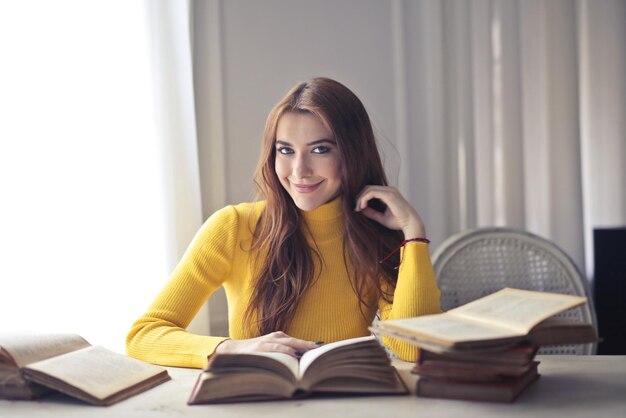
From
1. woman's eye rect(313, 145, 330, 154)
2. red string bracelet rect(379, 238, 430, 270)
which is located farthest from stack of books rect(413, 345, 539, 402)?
woman's eye rect(313, 145, 330, 154)

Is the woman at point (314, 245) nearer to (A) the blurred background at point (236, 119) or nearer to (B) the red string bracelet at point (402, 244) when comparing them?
(B) the red string bracelet at point (402, 244)

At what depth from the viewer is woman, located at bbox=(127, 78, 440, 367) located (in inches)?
66.4

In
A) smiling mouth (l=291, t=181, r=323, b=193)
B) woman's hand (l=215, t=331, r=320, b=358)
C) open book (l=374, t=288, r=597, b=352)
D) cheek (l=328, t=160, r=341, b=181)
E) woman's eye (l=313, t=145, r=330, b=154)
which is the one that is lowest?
woman's hand (l=215, t=331, r=320, b=358)

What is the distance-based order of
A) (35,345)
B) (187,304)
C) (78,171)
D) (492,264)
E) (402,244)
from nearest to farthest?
1. (35,345)
2. (187,304)
3. (402,244)
4. (78,171)
5. (492,264)

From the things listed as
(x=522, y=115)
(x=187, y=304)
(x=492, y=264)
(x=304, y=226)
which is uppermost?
(x=522, y=115)

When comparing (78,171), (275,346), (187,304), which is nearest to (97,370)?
(275,346)

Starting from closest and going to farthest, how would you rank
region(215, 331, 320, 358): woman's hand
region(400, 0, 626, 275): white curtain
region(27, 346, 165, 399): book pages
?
region(27, 346, 165, 399): book pages
region(215, 331, 320, 358): woman's hand
region(400, 0, 626, 275): white curtain

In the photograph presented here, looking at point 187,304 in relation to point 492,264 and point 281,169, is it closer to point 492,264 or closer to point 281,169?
point 281,169

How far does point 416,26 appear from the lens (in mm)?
2668

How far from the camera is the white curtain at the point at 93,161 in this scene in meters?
1.90

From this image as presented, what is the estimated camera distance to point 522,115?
8.62 feet

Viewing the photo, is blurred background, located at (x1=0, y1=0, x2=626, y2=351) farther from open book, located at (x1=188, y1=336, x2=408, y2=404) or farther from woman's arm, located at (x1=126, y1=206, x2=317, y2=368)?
open book, located at (x1=188, y1=336, x2=408, y2=404)

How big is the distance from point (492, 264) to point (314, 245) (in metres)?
0.82

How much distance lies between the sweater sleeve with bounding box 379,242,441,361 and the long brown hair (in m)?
0.12
